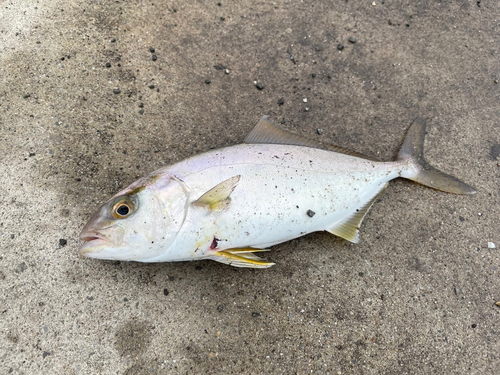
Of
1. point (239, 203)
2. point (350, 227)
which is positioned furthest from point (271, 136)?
point (350, 227)

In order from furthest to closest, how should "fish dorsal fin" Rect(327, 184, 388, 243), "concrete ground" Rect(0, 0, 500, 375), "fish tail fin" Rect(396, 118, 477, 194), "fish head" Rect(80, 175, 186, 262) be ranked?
"fish tail fin" Rect(396, 118, 477, 194)
"fish dorsal fin" Rect(327, 184, 388, 243)
"concrete ground" Rect(0, 0, 500, 375)
"fish head" Rect(80, 175, 186, 262)

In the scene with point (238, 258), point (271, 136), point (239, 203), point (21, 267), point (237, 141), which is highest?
point (271, 136)

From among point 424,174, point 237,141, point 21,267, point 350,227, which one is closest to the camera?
point 21,267

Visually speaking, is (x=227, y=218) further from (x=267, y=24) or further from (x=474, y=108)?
(x=474, y=108)

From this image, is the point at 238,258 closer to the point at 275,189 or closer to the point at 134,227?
the point at 275,189

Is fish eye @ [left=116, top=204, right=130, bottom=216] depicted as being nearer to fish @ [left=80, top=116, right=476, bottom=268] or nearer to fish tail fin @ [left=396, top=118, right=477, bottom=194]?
fish @ [left=80, top=116, right=476, bottom=268]

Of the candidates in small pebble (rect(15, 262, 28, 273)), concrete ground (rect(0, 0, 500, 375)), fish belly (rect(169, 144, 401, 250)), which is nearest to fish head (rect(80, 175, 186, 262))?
fish belly (rect(169, 144, 401, 250))

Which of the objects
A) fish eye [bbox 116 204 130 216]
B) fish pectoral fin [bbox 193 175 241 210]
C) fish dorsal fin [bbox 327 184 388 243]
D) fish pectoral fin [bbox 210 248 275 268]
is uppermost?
fish pectoral fin [bbox 193 175 241 210]

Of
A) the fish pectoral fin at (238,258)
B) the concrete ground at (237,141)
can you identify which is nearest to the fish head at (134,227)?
the fish pectoral fin at (238,258)
